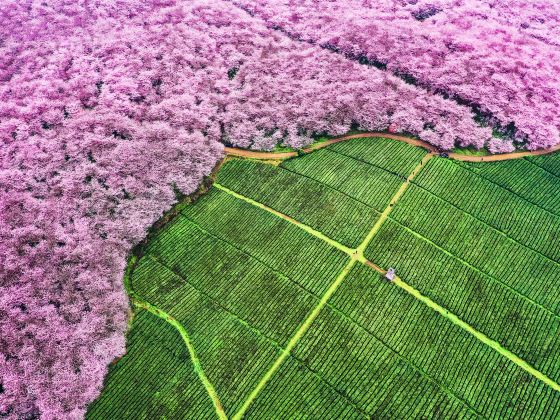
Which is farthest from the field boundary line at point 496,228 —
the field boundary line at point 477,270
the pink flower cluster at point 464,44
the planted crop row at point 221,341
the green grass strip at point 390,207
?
the planted crop row at point 221,341

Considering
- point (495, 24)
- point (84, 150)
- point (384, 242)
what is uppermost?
point (495, 24)

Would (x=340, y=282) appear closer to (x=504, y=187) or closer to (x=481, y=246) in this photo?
(x=481, y=246)


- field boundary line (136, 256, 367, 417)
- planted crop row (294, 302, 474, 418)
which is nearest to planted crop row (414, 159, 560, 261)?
planted crop row (294, 302, 474, 418)

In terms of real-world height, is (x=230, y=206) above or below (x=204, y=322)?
above

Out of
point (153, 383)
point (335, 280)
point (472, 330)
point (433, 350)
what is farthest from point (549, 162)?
point (153, 383)

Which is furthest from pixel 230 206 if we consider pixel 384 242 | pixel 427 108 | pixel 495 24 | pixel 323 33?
pixel 495 24

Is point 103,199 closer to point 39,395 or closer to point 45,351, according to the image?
point 45,351

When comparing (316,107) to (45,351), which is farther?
(316,107)
